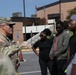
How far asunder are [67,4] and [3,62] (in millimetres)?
109176

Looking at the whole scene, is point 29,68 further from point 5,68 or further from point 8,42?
point 5,68

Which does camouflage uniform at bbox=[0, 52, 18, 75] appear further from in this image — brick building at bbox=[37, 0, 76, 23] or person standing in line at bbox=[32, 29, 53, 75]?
brick building at bbox=[37, 0, 76, 23]

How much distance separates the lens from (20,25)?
65.1m

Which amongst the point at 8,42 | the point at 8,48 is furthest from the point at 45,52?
the point at 8,48

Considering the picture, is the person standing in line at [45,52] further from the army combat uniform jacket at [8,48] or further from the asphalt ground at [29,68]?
the asphalt ground at [29,68]

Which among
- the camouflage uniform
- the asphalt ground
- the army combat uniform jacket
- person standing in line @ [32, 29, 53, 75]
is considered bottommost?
the asphalt ground

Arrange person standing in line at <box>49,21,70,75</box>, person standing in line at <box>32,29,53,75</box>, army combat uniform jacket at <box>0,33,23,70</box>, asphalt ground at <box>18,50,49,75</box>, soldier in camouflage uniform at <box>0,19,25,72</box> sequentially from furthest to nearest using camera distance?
1. asphalt ground at <box>18,50,49,75</box>
2. person standing in line at <box>32,29,53,75</box>
3. person standing in line at <box>49,21,70,75</box>
4. soldier in camouflage uniform at <box>0,19,25,72</box>
5. army combat uniform jacket at <box>0,33,23,70</box>

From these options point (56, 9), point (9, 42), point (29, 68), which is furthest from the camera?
point (56, 9)

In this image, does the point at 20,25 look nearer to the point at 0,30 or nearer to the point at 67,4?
the point at 67,4

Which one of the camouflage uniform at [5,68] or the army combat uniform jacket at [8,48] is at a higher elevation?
the camouflage uniform at [5,68]

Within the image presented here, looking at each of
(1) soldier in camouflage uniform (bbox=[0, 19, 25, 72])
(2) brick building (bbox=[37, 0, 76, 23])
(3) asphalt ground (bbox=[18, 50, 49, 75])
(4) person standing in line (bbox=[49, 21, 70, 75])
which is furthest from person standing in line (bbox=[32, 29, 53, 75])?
(2) brick building (bbox=[37, 0, 76, 23])

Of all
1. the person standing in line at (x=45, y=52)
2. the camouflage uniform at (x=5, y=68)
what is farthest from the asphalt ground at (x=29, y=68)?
the camouflage uniform at (x=5, y=68)

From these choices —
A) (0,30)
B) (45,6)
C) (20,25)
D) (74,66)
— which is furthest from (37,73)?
(45,6)

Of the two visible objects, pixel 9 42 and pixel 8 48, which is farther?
pixel 9 42
